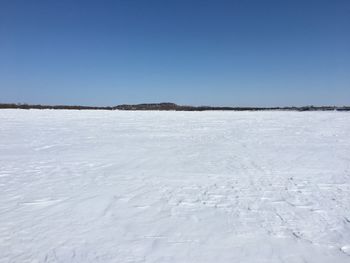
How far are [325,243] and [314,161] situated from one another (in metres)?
4.50

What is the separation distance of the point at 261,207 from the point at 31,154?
621 centimetres

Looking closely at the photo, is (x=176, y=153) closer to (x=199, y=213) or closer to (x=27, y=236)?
(x=199, y=213)

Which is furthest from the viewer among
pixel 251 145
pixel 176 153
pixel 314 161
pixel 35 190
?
pixel 251 145

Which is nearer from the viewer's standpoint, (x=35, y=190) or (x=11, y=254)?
(x=11, y=254)

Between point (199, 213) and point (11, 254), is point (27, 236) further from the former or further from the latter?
point (199, 213)

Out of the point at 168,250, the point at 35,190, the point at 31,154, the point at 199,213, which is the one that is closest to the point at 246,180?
the point at 199,213

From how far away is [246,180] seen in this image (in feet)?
17.6

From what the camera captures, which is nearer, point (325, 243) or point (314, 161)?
point (325, 243)

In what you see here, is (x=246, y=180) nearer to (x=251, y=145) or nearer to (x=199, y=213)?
(x=199, y=213)

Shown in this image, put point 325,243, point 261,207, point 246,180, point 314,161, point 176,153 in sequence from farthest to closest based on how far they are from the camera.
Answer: point 176,153, point 314,161, point 246,180, point 261,207, point 325,243

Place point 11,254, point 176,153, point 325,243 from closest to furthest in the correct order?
point 11,254
point 325,243
point 176,153

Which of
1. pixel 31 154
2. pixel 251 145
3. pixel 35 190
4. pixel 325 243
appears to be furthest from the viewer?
pixel 251 145

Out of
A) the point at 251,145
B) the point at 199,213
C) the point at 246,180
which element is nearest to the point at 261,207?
the point at 199,213

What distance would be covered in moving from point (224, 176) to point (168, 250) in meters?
2.97
